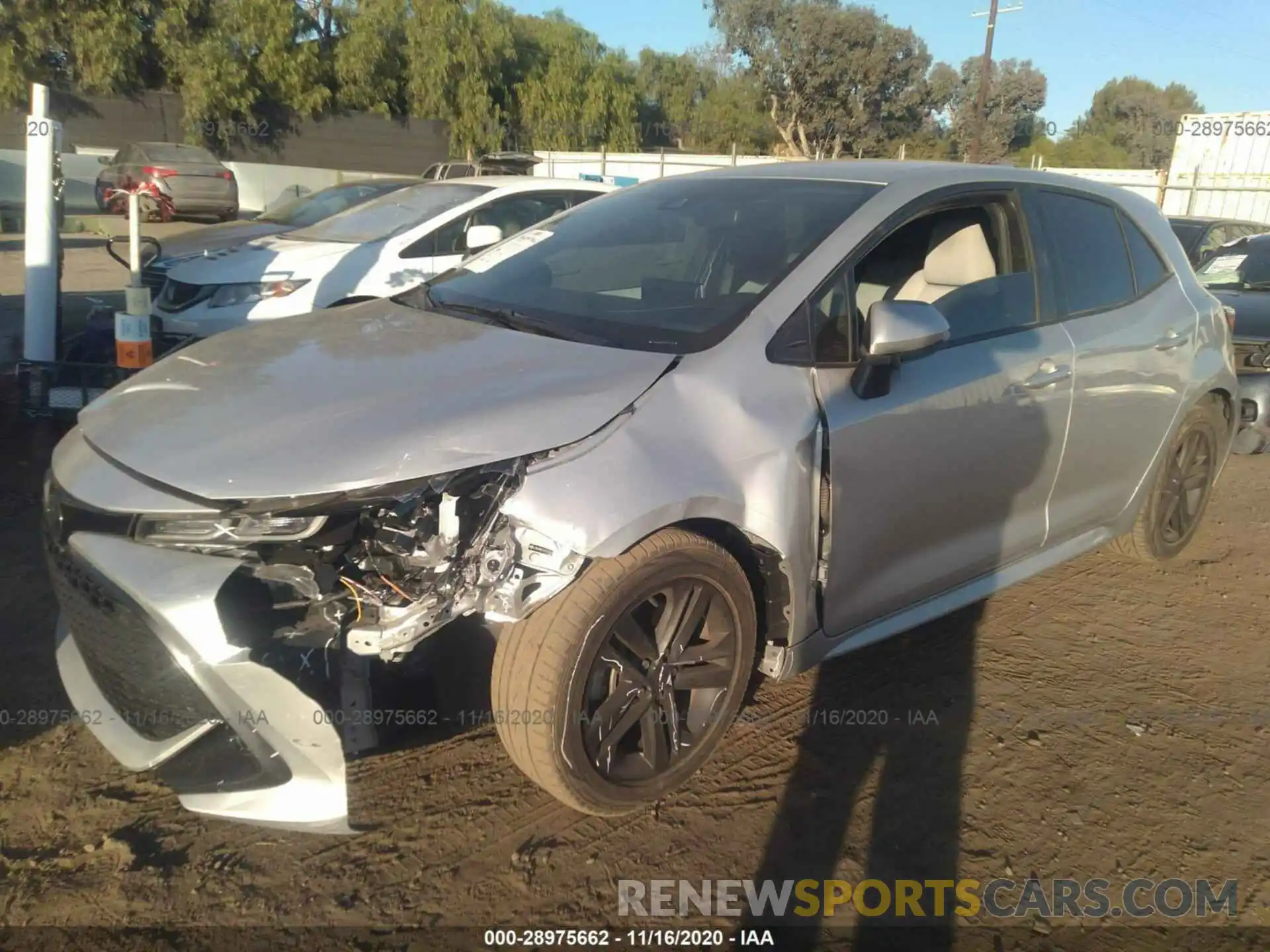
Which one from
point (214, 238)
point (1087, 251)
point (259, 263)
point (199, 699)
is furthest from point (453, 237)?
point (199, 699)

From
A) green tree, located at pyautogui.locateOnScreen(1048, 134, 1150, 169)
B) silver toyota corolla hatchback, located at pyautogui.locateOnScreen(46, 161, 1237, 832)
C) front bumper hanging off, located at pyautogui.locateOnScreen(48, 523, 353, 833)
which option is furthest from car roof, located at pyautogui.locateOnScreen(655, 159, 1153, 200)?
green tree, located at pyautogui.locateOnScreen(1048, 134, 1150, 169)

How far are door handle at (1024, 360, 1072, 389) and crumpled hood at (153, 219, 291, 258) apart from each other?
6.28 m

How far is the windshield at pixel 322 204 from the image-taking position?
382 inches

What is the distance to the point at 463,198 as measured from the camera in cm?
778

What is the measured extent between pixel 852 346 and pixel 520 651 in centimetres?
136

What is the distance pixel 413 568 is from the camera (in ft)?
8.41

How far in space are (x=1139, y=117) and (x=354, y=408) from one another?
7009 centimetres

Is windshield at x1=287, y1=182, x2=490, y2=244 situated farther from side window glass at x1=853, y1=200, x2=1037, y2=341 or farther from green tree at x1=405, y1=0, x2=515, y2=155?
green tree at x1=405, y1=0, x2=515, y2=155

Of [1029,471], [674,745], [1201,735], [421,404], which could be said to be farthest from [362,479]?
[1201,735]

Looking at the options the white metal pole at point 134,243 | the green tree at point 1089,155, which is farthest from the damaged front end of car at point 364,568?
the green tree at point 1089,155

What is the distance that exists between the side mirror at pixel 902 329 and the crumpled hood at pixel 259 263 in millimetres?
4997

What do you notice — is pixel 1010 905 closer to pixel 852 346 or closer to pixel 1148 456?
pixel 852 346

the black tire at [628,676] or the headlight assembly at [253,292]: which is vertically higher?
the headlight assembly at [253,292]

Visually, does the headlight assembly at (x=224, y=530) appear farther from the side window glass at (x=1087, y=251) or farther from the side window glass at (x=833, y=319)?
the side window glass at (x=1087, y=251)
